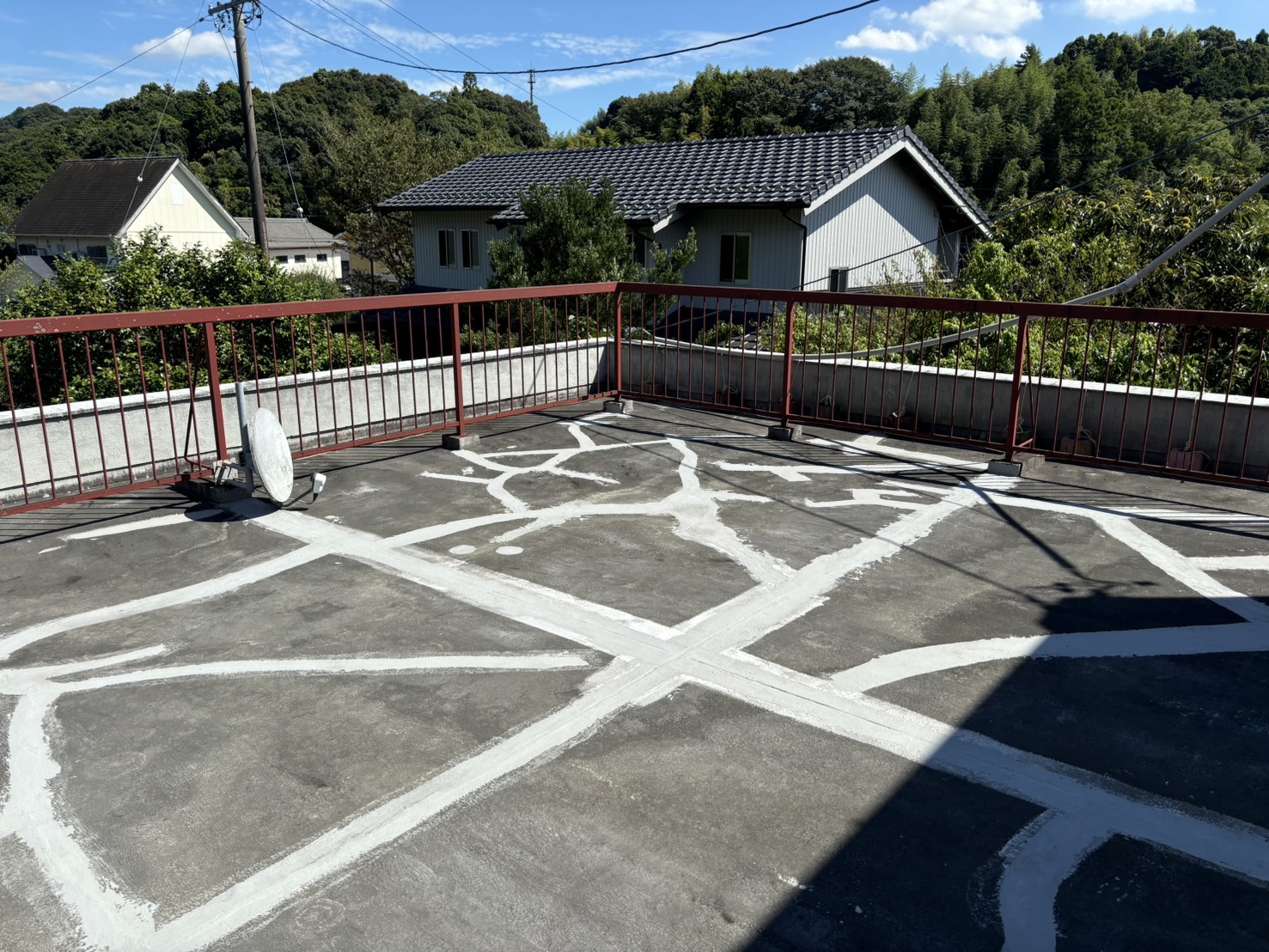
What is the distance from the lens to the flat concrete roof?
3.03m

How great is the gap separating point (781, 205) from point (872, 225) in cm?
442

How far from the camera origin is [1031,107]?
66.6 m

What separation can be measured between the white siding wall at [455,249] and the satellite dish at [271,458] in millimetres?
21977

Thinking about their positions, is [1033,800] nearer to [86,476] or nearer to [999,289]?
[86,476]

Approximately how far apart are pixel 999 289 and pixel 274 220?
6517 centimetres

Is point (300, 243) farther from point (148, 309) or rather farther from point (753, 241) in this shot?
point (148, 309)

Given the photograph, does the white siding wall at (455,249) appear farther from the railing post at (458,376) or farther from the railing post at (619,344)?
the railing post at (458,376)

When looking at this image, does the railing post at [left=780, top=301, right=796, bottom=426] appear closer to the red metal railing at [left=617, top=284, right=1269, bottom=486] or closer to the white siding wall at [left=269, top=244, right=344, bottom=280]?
the red metal railing at [left=617, top=284, right=1269, bottom=486]

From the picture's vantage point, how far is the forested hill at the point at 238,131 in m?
61.1

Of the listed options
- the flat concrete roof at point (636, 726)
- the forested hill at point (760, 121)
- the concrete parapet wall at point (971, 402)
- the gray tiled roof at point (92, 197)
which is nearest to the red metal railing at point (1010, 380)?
the concrete parapet wall at point (971, 402)

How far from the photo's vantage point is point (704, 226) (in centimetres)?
2458

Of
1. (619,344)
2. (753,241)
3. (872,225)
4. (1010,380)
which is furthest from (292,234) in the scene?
(1010,380)

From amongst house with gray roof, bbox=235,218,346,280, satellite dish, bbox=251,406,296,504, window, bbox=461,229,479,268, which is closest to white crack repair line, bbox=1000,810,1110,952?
satellite dish, bbox=251,406,296,504

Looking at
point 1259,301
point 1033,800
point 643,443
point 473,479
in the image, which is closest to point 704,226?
point 1259,301
